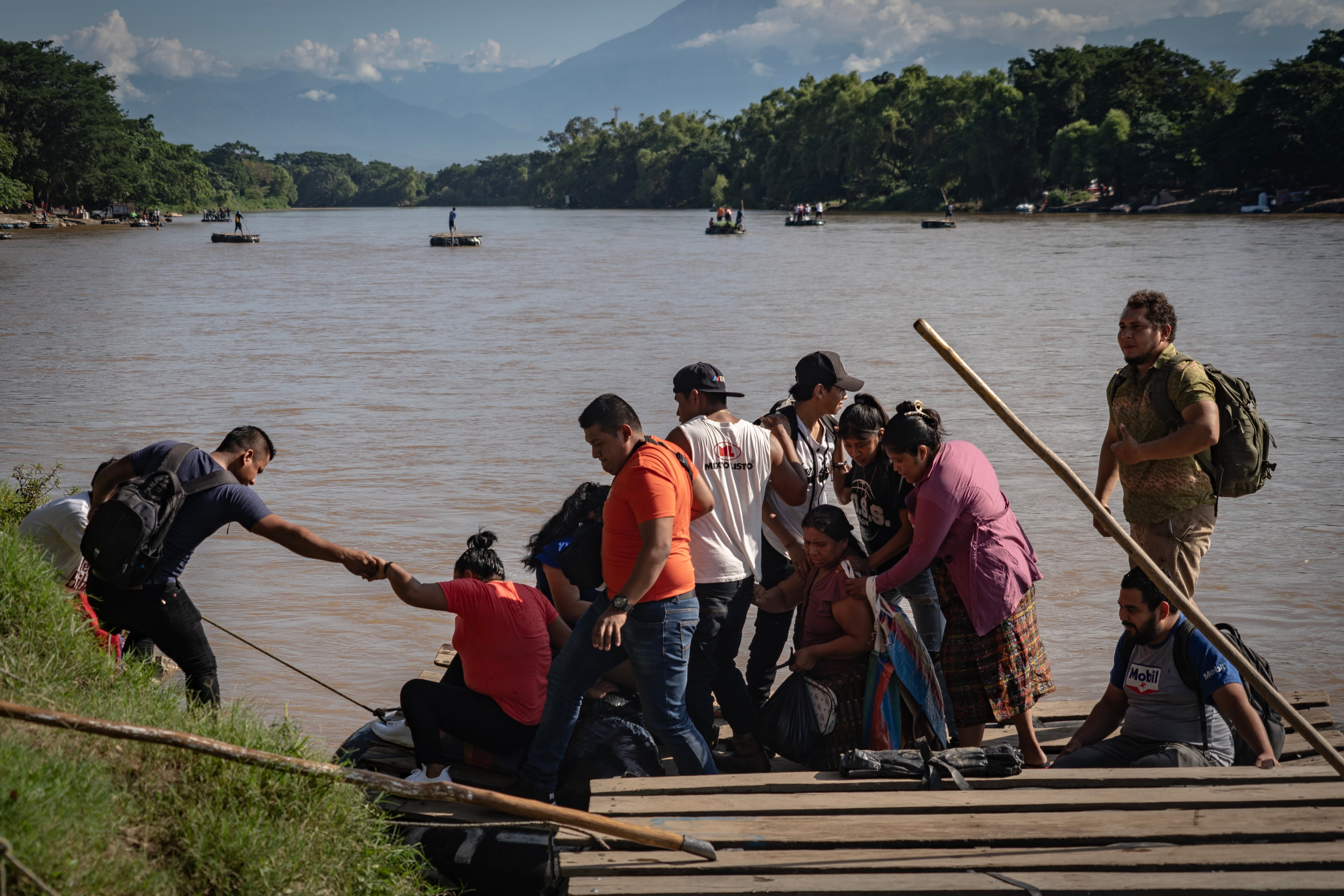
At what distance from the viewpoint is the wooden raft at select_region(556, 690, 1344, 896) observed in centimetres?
316

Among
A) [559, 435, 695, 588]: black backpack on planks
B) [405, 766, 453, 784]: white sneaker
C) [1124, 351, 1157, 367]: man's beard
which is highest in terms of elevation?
[1124, 351, 1157, 367]: man's beard

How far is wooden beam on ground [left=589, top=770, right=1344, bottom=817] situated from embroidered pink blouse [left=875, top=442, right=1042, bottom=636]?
77 centimetres

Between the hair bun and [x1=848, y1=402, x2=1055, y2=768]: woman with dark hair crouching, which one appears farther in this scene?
the hair bun

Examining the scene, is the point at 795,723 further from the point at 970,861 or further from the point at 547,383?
the point at 547,383

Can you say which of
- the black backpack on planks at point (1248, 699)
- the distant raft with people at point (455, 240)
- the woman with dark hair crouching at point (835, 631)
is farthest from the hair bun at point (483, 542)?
the distant raft with people at point (455, 240)

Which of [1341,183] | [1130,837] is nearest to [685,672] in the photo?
[1130,837]

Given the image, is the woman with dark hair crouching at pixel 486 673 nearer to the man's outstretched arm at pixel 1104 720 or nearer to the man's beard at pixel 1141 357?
the man's outstretched arm at pixel 1104 720

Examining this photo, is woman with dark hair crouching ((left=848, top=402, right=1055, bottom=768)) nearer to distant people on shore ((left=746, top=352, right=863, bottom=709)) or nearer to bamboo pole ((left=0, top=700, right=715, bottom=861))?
distant people on shore ((left=746, top=352, right=863, bottom=709))

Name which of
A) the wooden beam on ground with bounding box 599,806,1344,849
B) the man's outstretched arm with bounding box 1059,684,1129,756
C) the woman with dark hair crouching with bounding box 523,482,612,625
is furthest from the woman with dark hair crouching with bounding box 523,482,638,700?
the man's outstretched arm with bounding box 1059,684,1129,756

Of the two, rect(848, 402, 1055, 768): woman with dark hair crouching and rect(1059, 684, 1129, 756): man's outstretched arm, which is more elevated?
rect(848, 402, 1055, 768): woman with dark hair crouching

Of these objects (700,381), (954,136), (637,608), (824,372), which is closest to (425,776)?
(637,608)

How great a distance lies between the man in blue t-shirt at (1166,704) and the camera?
13.2 feet

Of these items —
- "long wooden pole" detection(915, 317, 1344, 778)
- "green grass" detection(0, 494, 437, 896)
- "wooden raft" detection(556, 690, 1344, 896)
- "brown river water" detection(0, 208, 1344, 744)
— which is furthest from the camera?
"brown river water" detection(0, 208, 1344, 744)

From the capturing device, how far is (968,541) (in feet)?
14.0
